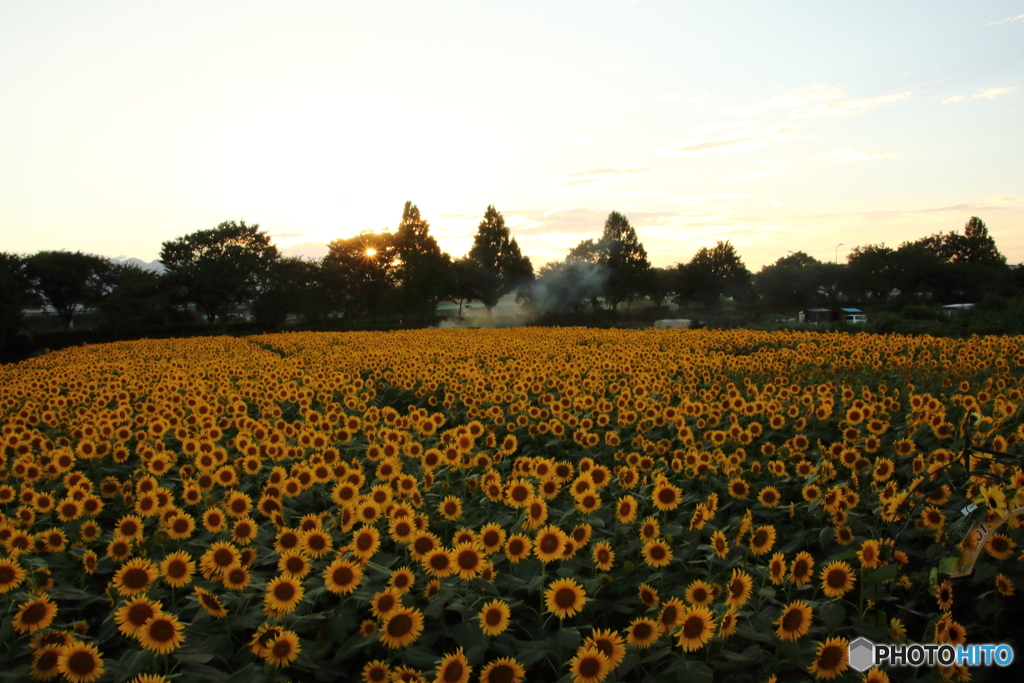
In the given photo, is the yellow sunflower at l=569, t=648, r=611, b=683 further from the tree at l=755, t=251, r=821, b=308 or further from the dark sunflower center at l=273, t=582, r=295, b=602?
the tree at l=755, t=251, r=821, b=308

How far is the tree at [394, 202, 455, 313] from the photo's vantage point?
60219 mm

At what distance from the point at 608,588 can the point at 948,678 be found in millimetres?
1438

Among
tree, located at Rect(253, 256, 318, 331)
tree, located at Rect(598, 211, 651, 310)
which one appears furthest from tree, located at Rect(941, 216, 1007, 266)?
tree, located at Rect(253, 256, 318, 331)

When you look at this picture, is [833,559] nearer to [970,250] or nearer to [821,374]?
[821,374]

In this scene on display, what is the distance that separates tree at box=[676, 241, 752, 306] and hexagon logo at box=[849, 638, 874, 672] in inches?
2991

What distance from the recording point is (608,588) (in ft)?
10.9

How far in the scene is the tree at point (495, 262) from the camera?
67.1 meters

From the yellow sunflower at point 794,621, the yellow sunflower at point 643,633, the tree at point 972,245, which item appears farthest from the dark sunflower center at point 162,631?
the tree at point 972,245

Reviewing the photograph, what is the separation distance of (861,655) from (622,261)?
2720 inches

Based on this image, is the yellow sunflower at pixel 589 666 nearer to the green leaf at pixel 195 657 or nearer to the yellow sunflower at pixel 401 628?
the yellow sunflower at pixel 401 628

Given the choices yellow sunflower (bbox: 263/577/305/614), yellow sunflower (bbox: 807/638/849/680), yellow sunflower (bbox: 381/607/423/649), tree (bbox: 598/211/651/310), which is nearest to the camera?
yellow sunflower (bbox: 807/638/849/680)

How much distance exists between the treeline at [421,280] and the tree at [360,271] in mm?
106

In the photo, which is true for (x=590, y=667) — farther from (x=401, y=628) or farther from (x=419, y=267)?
(x=419, y=267)

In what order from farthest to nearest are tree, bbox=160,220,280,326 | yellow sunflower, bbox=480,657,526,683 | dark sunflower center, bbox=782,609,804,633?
tree, bbox=160,220,280,326
dark sunflower center, bbox=782,609,804,633
yellow sunflower, bbox=480,657,526,683
